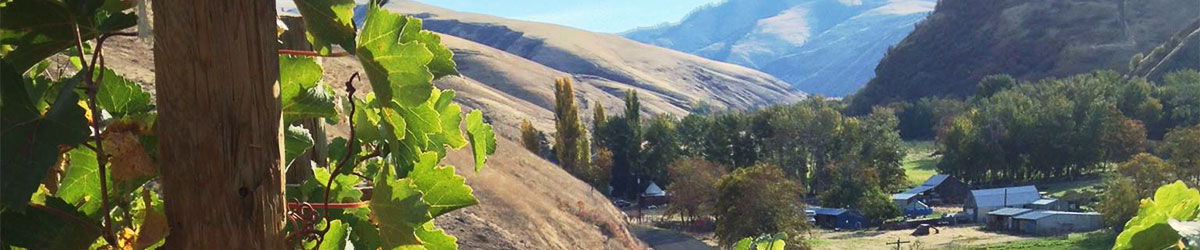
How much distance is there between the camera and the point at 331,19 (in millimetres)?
849

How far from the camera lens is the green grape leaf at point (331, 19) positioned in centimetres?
84

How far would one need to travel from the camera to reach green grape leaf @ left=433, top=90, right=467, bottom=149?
1.12m

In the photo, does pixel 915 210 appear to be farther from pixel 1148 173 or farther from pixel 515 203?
pixel 515 203

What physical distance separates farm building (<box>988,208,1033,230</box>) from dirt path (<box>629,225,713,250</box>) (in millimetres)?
12755

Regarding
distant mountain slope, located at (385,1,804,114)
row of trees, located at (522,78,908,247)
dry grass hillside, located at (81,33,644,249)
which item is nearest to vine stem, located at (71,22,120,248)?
dry grass hillside, located at (81,33,644,249)

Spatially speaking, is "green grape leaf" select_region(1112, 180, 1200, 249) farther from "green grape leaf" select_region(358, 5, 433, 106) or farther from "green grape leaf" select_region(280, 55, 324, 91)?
"green grape leaf" select_region(280, 55, 324, 91)

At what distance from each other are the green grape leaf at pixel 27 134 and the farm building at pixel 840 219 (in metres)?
35.8

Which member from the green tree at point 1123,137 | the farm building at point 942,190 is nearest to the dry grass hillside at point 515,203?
the farm building at point 942,190

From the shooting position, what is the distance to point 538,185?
1862 centimetres

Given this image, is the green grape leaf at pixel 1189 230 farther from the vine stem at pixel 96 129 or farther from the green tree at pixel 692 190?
the green tree at pixel 692 190

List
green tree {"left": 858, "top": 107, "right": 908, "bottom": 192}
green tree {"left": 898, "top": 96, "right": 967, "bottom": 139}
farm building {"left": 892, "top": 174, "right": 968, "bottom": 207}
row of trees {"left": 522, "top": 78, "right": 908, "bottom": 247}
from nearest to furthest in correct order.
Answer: row of trees {"left": 522, "top": 78, "right": 908, "bottom": 247}, green tree {"left": 858, "top": 107, "right": 908, "bottom": 192}, farm building {"left": 892, "top": 174, "right": 968, "bottom": 207}, green tree {"left": 898, "top": 96, "right": 967, "bottom": 139}

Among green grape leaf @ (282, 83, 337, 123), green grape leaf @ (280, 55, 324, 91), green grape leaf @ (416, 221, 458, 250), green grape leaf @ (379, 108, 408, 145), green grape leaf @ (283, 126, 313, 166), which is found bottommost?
green grape leaf @ (416, 221, 458, 250)

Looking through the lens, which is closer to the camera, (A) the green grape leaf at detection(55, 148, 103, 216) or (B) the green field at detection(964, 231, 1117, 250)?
(A) the green grape leaf at detection(55, 148, 103, 216)

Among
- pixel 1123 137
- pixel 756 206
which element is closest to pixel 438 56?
pixel 756 206
